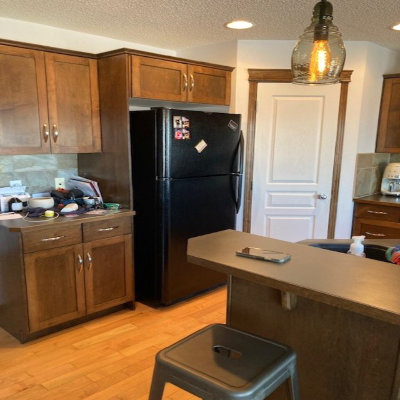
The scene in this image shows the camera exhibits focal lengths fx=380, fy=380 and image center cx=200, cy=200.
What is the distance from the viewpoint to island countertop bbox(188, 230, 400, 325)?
3.45 feet

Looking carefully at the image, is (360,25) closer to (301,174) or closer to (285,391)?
(301,174)

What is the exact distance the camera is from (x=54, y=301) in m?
2.58

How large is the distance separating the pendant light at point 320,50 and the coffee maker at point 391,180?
8.89 ft

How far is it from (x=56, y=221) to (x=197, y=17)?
67.8 inches

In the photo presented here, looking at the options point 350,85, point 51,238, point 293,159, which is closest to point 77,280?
point 51,238

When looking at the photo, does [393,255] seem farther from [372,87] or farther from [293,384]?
[372,87]

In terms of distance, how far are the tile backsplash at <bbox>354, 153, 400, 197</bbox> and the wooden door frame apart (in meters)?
0.23

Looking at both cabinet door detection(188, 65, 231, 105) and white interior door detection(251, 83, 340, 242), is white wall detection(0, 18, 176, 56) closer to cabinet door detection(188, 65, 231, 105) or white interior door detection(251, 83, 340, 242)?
cabinet door detection(188, 65, 231, 105)

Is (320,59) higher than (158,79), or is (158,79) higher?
(158,79)

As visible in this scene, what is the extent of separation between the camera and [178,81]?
297 centimetres

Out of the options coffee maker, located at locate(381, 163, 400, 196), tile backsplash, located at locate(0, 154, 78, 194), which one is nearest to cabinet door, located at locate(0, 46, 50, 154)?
tile backsplash, located at locate(0, 154, 78, 194)

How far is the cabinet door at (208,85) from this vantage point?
307cm

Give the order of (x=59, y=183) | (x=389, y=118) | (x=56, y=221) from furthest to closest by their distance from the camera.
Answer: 1. (x=389, y=118)
2. (x=59, y=183)
3. (x=56, y=221)

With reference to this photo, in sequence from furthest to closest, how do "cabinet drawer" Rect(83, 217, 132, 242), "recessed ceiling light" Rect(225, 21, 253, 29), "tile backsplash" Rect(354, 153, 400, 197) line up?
"tile backsplash" Rect(354, 153, 400, 197) < "recessed ceiling light" Rect(225, 21, 253, 29) < "cabinet drawer" Rect(83, 217, 132, 242)
